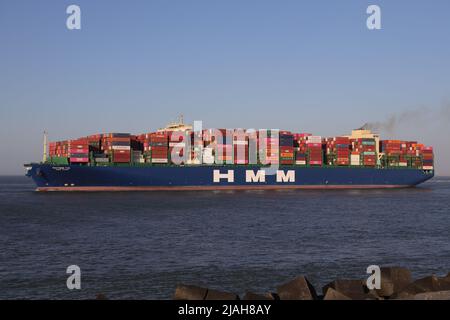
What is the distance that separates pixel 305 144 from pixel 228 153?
557 inches

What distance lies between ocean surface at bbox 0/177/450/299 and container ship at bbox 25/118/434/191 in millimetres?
24647

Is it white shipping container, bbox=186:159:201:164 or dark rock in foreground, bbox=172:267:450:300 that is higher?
white shipping container, bbox=186:159:201:164

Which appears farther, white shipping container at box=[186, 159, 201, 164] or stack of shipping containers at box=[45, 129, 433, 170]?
white shipping container at box=[186, 159, 201, 164]

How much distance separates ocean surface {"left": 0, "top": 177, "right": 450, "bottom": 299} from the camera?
1709 cm

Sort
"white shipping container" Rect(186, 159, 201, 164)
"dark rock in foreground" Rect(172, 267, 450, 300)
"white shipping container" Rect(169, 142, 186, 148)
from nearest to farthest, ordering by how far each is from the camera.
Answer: "dark rock in foreground" Rect(172, 267, 450, 300) → "white shipping container" Rect(169, 142, 186, 148) → "white shipping container" Rect(186, 159, 201, 164)

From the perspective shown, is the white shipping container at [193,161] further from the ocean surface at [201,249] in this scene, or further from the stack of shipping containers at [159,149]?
the ocean surface at [201,249]

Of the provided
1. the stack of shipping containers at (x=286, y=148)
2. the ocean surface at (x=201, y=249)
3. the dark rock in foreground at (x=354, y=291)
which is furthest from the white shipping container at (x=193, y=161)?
the dark rock in foreground at (x=354, y=291)

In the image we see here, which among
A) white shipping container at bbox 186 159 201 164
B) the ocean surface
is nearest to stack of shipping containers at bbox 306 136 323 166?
white shipping container at bbox 186 159 201 164

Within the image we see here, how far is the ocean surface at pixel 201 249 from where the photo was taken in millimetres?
17094

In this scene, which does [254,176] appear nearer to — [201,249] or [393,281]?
[201,249]

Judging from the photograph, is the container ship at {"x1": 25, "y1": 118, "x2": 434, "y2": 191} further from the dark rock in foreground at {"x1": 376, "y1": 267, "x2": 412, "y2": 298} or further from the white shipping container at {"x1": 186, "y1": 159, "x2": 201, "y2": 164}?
the dark rock in foreground at {"x1": 376, "y1": 267, "x2": 412, "y2": 298}
